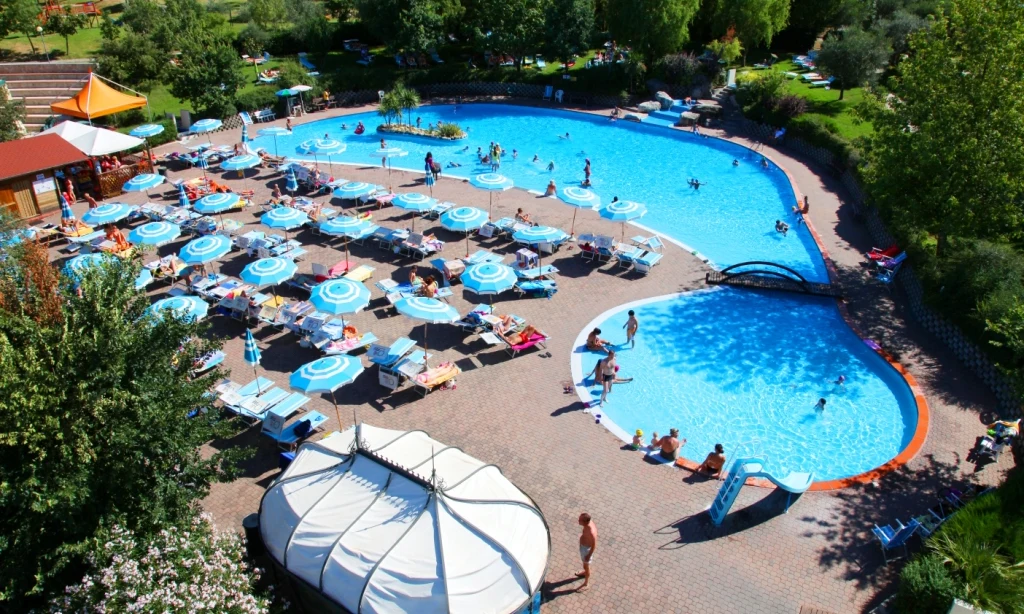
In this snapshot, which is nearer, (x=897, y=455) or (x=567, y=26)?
(x=897, y=455)

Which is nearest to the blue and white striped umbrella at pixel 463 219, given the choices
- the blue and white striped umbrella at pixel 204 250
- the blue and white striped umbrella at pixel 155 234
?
the blue and white striped umbrella at pixel 204 250

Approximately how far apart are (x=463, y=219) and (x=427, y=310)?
251 inches

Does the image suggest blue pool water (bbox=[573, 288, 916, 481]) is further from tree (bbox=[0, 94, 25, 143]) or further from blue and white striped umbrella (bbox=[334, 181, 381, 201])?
tree (bbox=[0, 94, 25, 143])

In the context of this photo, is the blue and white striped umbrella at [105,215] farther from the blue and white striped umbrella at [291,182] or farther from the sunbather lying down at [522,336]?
the sunbather lying down at [522,336]

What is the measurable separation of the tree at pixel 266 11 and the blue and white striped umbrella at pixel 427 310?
4484cm

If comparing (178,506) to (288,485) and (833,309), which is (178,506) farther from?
(833,309)

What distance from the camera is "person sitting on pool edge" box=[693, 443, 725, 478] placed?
14102mm

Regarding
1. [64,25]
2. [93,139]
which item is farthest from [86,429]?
[64,25]

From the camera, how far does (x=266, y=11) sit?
2045 inches

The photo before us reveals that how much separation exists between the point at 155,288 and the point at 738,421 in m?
18.1

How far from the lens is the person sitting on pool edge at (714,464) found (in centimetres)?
1410

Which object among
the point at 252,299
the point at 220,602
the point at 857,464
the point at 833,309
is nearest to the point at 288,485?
the point at 220,602

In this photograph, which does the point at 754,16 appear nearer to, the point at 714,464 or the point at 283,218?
the point at 283,218

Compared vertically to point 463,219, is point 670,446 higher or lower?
lower
